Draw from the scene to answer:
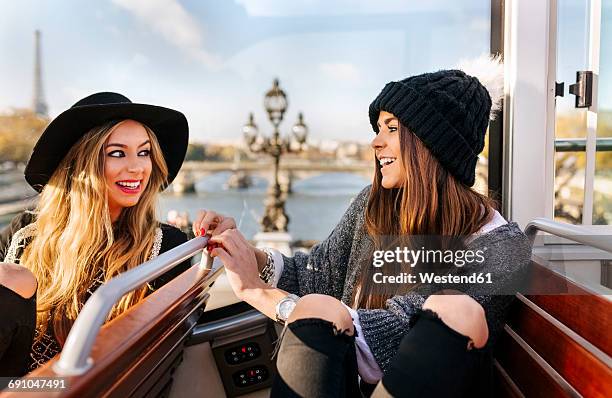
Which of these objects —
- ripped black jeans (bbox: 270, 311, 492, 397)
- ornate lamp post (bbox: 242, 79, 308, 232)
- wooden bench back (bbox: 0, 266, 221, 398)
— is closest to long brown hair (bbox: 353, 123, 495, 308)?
ripped black jeans (bbox: 270, 311, 492, 397)

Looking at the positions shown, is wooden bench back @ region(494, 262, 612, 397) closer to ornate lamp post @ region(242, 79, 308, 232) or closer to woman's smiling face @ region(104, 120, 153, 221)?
woman's smiling face @ region(104, 120, 153, 221)

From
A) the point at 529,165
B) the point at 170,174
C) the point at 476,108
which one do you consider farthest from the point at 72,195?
the point at 529,165

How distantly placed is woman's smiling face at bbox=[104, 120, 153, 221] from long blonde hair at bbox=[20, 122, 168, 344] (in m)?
0.02

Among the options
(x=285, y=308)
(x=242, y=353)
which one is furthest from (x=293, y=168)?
(x=285, y=308)

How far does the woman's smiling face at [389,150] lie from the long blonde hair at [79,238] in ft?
2.06

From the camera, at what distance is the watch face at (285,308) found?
1.21 metres

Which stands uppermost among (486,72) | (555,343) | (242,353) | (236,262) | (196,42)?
(196,42)

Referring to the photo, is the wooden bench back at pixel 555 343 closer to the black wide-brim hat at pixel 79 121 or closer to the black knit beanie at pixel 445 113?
the black knit beanie at pixel 445 113

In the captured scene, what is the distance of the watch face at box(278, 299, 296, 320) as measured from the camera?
3.98 ft

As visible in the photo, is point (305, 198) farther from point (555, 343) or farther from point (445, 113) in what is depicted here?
point (555, 343)

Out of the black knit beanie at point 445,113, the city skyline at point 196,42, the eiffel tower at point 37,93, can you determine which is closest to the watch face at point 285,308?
the black knit beanie at point 445,113

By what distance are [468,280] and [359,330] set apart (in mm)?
266

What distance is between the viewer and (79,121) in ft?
4.57

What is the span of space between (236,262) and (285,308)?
0.18 meters
